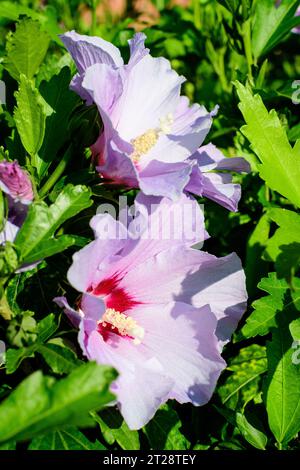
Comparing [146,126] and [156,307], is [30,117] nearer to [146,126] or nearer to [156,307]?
[146,126]

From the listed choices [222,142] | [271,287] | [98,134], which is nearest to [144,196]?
[98,134]

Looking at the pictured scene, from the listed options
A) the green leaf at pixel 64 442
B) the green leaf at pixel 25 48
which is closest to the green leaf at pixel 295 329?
the green leaf at pixel 64 442

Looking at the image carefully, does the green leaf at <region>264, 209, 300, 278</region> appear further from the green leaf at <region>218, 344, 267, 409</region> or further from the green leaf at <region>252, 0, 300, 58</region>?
the green leaf at <region>252, 0, 300, 58</region>

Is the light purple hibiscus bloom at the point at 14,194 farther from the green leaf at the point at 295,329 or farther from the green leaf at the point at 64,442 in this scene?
the green leaf at the point at 295,329

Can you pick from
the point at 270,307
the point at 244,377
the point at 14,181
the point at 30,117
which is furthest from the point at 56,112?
the point at 244,377

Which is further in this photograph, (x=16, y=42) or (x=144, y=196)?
(x=16, y=42)

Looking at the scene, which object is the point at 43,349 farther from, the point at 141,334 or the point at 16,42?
the point at 16,42

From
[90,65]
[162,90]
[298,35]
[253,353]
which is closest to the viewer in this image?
[90,65]
